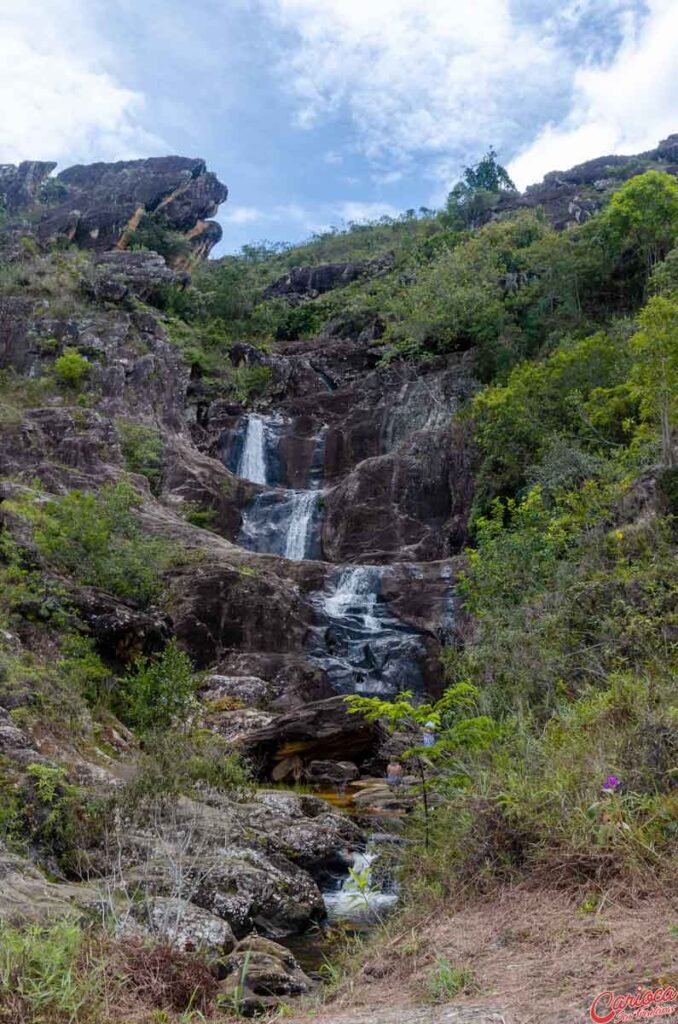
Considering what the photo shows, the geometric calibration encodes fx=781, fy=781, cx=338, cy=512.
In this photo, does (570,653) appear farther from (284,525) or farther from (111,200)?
(111,200)

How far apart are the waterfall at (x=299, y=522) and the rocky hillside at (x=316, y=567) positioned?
0.31 ft

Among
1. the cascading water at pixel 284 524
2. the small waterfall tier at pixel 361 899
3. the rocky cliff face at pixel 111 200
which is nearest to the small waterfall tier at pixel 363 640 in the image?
the cascading water at pixel 284 524

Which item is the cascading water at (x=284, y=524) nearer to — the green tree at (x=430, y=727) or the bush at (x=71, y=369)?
the bush at (x=71, y=369)

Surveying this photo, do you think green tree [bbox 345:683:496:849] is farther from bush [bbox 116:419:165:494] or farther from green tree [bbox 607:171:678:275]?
green tree [bbox 607:171:678:275]

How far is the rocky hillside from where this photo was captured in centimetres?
657

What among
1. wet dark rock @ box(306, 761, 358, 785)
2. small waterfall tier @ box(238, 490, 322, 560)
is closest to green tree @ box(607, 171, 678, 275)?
small waterfall tier @ box(238, 490, 322, 560)

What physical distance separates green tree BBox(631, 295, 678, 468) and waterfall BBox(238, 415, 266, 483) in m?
18.8

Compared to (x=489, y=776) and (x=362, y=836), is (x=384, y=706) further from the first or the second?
(x=362, y=836)

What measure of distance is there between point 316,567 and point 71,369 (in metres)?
14.5

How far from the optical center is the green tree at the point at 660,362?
55.7 feet

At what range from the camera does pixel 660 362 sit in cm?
1731

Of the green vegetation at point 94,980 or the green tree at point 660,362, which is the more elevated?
the green tree at point 660,362

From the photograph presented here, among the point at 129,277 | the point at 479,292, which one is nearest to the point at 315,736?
the point at 479,292

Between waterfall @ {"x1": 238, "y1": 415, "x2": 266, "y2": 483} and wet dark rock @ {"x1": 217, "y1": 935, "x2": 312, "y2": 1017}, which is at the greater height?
waterfall @ {"x1": 238, "y1": 415, "x2": 266, "y2": 483}
